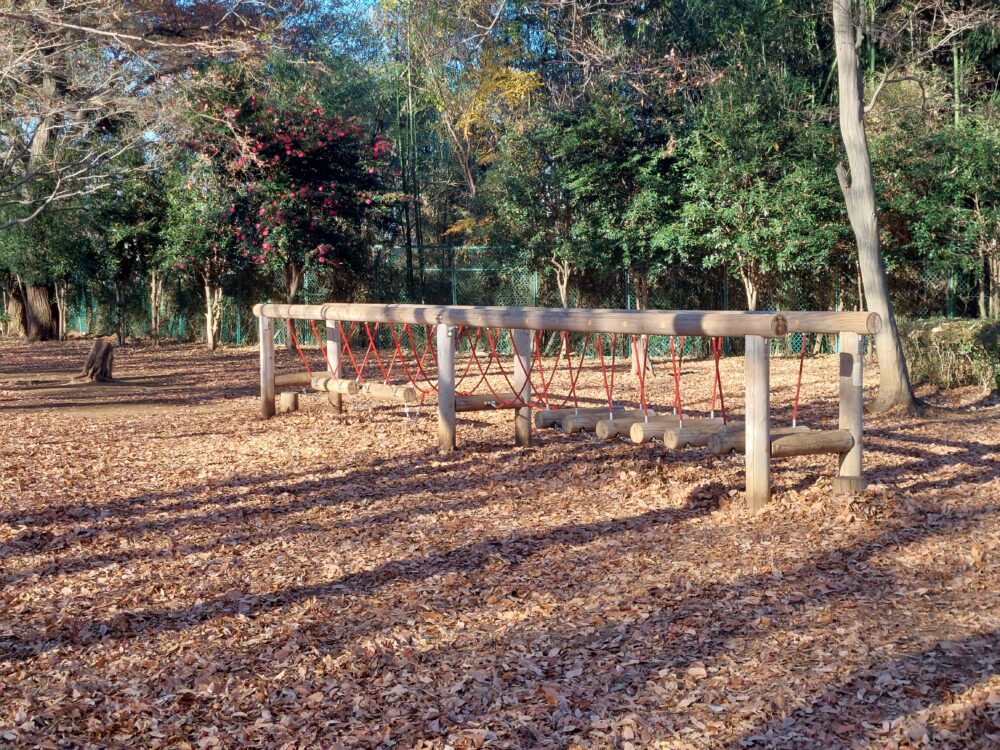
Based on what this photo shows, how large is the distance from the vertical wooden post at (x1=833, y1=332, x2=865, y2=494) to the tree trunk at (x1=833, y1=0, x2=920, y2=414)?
12.0ft

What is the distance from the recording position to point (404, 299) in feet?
61.7

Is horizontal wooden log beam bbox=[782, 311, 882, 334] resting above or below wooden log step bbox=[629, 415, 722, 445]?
above

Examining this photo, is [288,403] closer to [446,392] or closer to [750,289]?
[446,392]

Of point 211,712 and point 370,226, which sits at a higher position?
point 370,226

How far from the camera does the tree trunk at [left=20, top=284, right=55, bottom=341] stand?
22047 mm

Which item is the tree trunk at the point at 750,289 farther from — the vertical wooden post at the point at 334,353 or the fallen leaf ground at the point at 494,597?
the vertical wooden post at the point at 334,353

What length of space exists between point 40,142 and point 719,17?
37.1 feet

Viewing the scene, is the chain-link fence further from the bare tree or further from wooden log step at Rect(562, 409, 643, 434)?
wooden log step at Rect(562, 409, 643, 434)

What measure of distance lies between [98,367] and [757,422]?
31.9 feet

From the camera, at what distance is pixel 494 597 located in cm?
462

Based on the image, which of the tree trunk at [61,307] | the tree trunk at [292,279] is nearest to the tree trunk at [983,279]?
the tree trunk at [292,279]

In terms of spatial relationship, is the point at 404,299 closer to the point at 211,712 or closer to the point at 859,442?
the point at 859,442

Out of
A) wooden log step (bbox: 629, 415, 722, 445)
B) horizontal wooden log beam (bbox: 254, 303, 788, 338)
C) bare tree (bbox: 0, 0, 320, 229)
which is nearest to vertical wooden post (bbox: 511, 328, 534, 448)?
horizontal wooden log beam (bbox: 254, 303, 788, 338)

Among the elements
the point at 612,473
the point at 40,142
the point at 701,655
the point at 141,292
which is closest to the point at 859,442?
the point at 612,473
